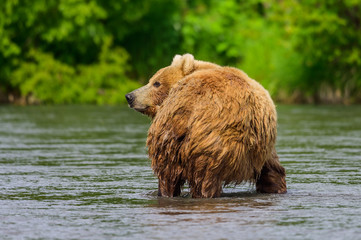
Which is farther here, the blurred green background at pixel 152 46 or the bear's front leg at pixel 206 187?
the blurred green background at pixel 152 46

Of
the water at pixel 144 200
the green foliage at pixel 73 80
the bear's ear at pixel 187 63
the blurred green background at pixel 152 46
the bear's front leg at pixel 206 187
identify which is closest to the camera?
the water at pixel 144 200

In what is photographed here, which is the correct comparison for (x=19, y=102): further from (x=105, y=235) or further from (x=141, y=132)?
(x=105, y=235)

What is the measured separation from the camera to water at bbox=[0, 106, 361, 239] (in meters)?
5.87

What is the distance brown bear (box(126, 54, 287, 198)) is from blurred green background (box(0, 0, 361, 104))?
2596cm

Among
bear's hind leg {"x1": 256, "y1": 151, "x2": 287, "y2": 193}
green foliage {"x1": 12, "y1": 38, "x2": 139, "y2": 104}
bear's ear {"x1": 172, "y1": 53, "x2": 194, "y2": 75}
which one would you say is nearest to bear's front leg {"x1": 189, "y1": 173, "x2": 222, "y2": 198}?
bear's hind leg {"x1": 256, "y1": 151, "x2": 287, "y2": 193}

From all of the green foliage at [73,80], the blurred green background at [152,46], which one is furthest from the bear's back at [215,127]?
the green foliage at [73,80]

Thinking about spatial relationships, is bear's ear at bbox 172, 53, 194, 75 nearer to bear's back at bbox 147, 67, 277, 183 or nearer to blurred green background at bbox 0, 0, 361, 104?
bear's back at bbox 147, 67, 277, 183

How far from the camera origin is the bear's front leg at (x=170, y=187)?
24.2 ft

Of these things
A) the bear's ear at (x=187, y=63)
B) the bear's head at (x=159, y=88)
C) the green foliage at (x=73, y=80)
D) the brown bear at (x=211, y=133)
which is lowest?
the brown bear at (x=211, y=133)

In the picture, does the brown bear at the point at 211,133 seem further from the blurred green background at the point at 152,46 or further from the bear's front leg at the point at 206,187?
the blurred green background at the point at 152,46

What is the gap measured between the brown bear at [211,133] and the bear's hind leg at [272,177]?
274 millimetres

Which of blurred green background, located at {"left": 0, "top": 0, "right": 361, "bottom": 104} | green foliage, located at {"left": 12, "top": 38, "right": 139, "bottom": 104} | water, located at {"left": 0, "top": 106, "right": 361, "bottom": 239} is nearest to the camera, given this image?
water, located at {"left": 0, "top": 106, "right": 361, "bottom": 239}

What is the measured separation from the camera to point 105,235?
18.7 feet

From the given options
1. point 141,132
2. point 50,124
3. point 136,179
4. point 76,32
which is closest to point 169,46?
point 76,32
